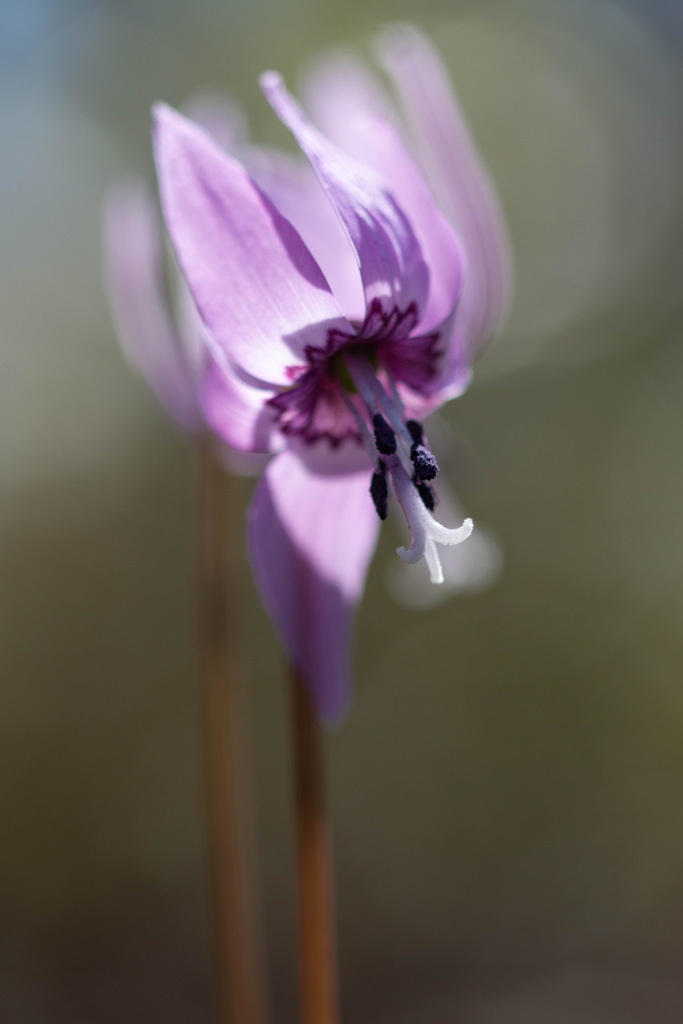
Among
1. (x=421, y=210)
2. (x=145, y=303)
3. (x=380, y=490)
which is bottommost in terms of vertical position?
(x=380, y=490)

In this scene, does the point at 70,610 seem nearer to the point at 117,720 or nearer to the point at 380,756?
the point at 117,720

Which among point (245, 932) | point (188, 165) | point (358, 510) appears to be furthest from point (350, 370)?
point (245, 932)

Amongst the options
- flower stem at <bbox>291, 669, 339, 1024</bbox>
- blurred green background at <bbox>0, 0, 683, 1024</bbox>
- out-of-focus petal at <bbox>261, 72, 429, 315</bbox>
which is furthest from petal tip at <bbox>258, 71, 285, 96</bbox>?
blurred green background at <bbox>0, 0, 683, 1024</bbox>

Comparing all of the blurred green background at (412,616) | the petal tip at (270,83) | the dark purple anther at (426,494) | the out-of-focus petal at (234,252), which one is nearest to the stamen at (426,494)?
the dark purple anther at (426,494)

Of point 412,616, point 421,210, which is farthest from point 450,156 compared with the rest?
point 412,616

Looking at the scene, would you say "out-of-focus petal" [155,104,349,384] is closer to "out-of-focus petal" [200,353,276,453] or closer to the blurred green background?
"out-of-focus petal" [200,353,276,453]

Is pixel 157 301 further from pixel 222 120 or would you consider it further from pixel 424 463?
pixel 424 463
